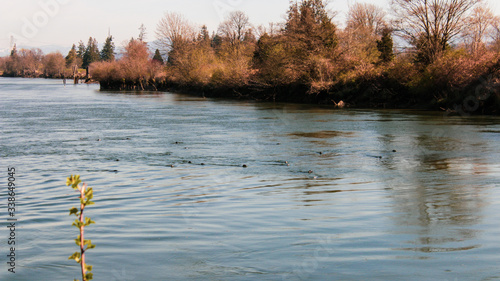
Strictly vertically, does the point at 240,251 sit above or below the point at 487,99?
below

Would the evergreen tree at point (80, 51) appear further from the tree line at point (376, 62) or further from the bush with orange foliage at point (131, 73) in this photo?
the tree line at point (376, 62)

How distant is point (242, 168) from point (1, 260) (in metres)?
8.23

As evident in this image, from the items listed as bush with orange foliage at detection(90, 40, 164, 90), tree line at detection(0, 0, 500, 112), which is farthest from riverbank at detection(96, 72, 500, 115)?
bush with orange foliage at detection(90, 40, 164, 90)

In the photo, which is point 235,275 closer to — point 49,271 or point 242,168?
point 49,271

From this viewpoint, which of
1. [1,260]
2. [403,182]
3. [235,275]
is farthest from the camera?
[403,182]


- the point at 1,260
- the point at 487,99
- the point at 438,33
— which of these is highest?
the point at 438,33

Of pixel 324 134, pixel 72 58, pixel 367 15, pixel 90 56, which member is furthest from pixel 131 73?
pixel 72 58

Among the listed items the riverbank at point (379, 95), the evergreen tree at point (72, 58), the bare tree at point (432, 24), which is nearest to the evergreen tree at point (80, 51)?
the evergreen tree at point (72, 58)

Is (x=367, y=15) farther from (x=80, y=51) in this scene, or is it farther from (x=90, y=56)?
(x=80, y=51)

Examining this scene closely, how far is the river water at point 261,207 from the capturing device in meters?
6.41

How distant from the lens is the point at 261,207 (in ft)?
31.6

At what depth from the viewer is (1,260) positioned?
6.80 m

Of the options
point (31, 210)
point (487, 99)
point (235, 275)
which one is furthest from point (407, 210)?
point (487, 99)

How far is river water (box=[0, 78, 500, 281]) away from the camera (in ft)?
21.0
